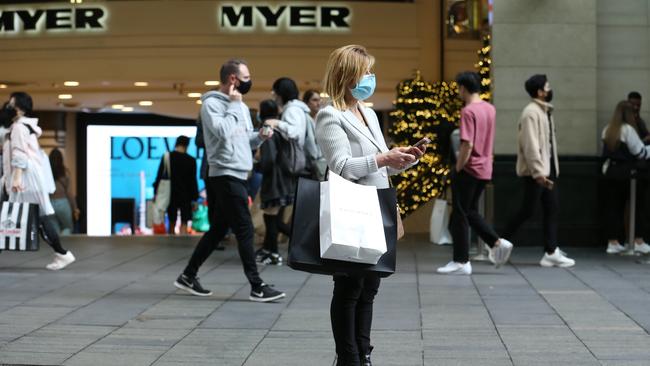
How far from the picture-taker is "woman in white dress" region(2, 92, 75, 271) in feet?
31.6

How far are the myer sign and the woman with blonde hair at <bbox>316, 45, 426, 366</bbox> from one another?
1242 cm

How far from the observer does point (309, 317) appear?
712cm

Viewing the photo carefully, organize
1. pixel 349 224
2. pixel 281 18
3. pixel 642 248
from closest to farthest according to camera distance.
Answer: pixel 349 224 < pixel 642 248 < pixel 281 18

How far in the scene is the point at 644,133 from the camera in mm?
11445

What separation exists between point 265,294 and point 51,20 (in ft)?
37.0

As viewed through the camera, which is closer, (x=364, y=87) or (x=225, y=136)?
(x=364, y=87)

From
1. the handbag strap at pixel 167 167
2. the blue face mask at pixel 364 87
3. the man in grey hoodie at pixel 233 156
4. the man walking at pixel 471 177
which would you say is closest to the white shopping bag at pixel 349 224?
the blue face mask at pixel 364 87

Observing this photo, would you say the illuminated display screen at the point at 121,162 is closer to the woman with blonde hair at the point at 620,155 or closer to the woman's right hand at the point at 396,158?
the woman with blonde hair at the point at 620,155

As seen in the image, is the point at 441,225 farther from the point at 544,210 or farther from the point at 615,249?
the point at 544,210

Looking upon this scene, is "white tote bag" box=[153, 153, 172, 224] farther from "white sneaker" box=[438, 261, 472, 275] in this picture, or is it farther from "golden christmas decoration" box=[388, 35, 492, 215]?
"white sneaker" box=[438, 261, 472, 275]

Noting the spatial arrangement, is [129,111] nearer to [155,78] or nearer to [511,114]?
[155,78]

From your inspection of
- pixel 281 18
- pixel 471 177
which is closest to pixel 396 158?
pixel 471 177

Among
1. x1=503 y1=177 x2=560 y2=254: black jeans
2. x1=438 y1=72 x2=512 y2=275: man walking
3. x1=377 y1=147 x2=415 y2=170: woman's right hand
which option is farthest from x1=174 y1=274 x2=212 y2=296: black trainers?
x1=377 y1=147 x2=415 y2=170: woman's right hand

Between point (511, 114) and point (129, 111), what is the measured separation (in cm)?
1462
